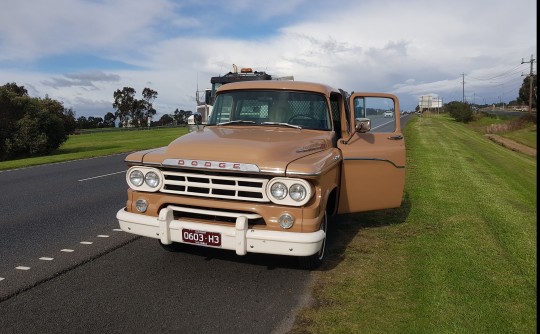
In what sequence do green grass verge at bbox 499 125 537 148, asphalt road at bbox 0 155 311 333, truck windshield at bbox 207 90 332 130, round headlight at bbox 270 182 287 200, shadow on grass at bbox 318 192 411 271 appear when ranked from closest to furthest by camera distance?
asphalt road at bbox 0 155 311 333, round headlight at bbox 270 182 287 200, shadow on grass at bbox 318 192 411 271, truck windshield at bbox 207 90 332 130, green grass verge at bbox 499 125 537 148

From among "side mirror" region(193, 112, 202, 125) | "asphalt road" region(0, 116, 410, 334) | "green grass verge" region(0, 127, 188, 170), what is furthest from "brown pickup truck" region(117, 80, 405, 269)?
"green grass verge" region(0, 127, 188, 170)

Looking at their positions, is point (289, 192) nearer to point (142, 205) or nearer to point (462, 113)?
point (142, 205)

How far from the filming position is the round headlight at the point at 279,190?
429 centimetres

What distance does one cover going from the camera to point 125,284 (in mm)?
4500

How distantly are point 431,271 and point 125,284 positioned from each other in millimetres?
3141

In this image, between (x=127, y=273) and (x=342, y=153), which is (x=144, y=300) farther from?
(x=342, y=153)

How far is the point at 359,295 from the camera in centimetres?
428

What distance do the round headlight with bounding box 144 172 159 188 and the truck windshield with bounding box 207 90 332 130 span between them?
4.98ft

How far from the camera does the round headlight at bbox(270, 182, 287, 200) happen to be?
4.29m

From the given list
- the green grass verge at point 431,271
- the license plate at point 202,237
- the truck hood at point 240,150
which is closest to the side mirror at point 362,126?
the truck hood at point 240,150

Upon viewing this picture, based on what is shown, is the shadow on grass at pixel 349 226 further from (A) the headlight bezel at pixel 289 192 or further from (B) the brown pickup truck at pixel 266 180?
(A) the headlight bezel at pixel 289 192

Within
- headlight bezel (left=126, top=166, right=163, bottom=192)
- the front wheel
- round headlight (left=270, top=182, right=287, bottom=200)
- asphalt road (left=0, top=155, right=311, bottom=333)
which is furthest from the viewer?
the front wheel

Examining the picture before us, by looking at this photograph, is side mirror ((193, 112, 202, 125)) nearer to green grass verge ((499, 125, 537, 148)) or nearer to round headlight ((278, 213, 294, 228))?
round headlight ((278, 213, 294, 228))

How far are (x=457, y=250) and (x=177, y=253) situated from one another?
338 centimetres
